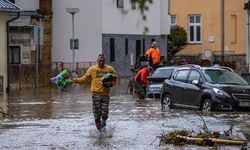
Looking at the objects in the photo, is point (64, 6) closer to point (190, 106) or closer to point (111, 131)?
point (190, 106)

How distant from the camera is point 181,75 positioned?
2464cm

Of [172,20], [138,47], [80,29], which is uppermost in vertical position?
[172,20]

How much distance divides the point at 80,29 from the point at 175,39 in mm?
11526

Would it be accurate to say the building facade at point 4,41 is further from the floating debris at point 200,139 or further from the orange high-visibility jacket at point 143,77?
the floating debris at point 200,139

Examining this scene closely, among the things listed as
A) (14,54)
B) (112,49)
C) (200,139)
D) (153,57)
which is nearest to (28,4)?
(14,54)

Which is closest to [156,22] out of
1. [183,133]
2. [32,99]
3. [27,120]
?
[32,99]

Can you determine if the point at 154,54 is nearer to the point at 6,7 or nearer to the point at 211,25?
the point at 6,7

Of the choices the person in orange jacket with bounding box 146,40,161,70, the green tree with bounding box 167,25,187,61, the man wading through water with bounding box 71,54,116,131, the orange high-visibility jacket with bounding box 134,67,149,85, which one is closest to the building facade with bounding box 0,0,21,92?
the person in orange jacket with bounding box 146,40,161,70

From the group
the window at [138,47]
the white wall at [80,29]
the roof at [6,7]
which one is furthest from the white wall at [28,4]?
the roof at [6,7]

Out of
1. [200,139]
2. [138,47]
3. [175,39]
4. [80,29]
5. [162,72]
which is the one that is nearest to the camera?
[200,139]

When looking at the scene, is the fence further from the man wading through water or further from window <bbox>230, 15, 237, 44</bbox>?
the man wading through water

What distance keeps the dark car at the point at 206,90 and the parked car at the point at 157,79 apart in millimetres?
5704

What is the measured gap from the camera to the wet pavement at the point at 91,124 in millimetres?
14891

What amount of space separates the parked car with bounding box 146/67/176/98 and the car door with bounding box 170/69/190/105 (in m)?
6.14
